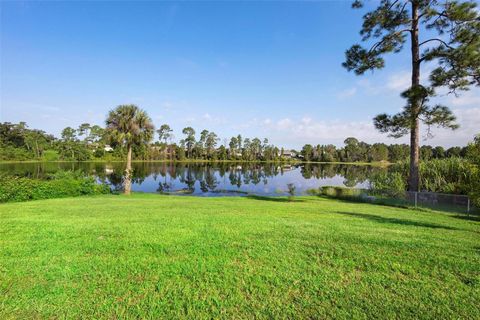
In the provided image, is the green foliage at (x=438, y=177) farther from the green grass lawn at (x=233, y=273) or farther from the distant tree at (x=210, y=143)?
the distant tree at (x=210, y=143)

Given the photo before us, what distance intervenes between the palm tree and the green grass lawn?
645 inches

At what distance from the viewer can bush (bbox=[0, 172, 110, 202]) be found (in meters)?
12.9

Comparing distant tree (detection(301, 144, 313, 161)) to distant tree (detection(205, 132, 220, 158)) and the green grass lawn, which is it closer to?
distant tree (detection(205, 132, 220, 158))

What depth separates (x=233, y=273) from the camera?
3.60 metres

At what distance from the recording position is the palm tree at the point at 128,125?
21234mm

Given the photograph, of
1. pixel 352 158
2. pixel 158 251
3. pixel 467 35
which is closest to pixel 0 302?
pixel 158 251

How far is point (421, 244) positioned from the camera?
16.3ft

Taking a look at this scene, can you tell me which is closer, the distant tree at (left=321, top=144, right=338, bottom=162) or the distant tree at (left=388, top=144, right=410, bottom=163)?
the distant tree at (left=388, top=144, right=410, bottom=163)

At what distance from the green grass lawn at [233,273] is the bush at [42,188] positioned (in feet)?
31.4

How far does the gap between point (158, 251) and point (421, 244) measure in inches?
204

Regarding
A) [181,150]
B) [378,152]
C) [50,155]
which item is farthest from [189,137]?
[378,152]

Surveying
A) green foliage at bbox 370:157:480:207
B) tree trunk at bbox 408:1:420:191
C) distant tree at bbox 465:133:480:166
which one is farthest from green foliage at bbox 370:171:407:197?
distant tree at bbox 465:133:480:166

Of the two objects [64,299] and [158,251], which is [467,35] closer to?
[158,251]

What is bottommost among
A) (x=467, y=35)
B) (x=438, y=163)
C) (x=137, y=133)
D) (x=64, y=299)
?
(x=64, y=299)
